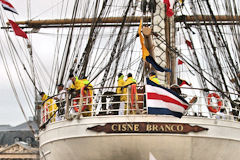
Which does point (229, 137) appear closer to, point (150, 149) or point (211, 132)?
point (211, 132)

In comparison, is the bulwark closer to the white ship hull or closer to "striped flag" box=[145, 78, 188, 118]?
the white ship hull

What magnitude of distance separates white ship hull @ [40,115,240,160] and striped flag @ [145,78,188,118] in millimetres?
346

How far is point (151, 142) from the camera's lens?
12.9 m

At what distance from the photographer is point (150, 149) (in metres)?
12.9

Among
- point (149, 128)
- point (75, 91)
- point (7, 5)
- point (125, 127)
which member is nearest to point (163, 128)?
point (149, 128)

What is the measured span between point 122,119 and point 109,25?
14603mm

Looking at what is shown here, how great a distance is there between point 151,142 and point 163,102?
1116mm

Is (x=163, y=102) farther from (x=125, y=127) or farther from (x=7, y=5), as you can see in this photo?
(x=7, y=5)

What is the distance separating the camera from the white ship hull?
12891 millimetres

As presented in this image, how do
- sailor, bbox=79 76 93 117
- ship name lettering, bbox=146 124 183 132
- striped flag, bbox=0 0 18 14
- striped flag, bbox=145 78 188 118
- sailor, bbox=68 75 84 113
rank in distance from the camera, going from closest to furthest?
1. striped flag, bbox=145 78 188 118
2. ship name lettering, bbox=146 124 183 132
3. sailor, bbox=79 76 93 117
4. sailor, bbox=68 75 84 113
5. striped flag, bbox=0 0 18 14

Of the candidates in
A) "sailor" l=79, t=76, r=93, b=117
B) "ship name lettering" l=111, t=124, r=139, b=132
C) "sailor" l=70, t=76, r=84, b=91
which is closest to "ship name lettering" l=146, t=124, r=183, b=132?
"ship name lettering" l=111, t=124, r=139, b=132

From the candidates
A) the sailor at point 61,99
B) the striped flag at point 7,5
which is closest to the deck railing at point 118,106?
the sailor at point 61,99

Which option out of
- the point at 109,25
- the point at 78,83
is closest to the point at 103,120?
the point at 78,83

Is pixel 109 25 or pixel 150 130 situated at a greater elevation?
pixel 109 25
